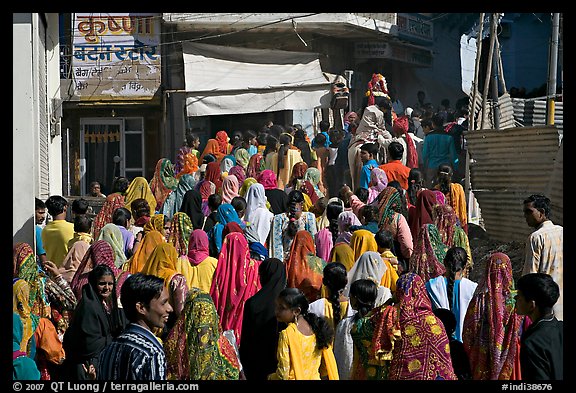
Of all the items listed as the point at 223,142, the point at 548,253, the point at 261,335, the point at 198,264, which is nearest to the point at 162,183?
the point at 223,142

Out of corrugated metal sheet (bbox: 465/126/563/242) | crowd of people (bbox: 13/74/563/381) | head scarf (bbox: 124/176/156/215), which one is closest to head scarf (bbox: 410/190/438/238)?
crowd of people (bbox: 13/74/563/381)

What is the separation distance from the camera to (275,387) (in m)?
5.58

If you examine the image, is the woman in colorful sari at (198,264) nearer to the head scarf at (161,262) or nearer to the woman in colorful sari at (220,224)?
the head scarf at (161,262)

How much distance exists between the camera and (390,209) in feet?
30.5

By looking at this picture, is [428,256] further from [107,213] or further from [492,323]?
[107,213]

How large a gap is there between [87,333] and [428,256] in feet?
9.63

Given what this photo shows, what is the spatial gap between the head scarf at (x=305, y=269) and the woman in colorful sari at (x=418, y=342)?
2.06 meters

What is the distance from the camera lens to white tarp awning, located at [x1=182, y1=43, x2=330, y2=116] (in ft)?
60.5

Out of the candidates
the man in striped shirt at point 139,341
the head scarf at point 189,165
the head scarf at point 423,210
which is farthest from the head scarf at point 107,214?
the man in striped shirt at point 139,341

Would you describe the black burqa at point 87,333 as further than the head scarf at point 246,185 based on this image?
No

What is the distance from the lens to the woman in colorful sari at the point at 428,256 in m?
7.53

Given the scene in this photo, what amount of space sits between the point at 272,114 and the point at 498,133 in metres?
7.36
